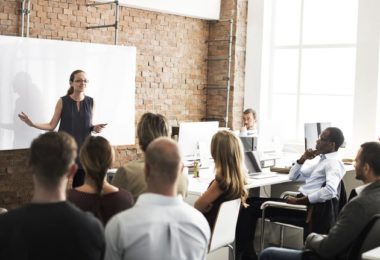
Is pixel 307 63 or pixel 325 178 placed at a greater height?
pixel 307 63

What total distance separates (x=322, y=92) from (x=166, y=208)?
691cm

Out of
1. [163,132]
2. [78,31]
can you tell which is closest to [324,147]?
[163,132]

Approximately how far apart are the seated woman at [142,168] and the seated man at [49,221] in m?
1.44

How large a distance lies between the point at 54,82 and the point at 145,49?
6.57ft

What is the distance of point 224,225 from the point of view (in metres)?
4.02

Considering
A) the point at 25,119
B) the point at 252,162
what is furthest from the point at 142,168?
the point at 25,119

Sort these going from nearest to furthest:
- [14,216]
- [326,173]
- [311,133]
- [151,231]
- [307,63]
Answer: [14,216] → [151,231] → [326,173] → [311,133] → [307,63]

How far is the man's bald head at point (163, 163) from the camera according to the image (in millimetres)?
2352

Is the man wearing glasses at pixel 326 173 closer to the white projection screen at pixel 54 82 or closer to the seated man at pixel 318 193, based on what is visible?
the seated man at pixel 318 193

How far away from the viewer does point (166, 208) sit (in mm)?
2359

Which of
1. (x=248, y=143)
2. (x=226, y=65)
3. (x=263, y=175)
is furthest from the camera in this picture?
(x=226, y=65)

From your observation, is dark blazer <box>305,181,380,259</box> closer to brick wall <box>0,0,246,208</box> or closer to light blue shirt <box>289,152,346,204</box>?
light blue shirt <box>289,152,346,204</box>

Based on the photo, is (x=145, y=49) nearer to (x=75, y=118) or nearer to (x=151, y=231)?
(x=75, y=118)

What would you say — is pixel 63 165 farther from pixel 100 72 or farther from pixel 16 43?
pixel 100 72
